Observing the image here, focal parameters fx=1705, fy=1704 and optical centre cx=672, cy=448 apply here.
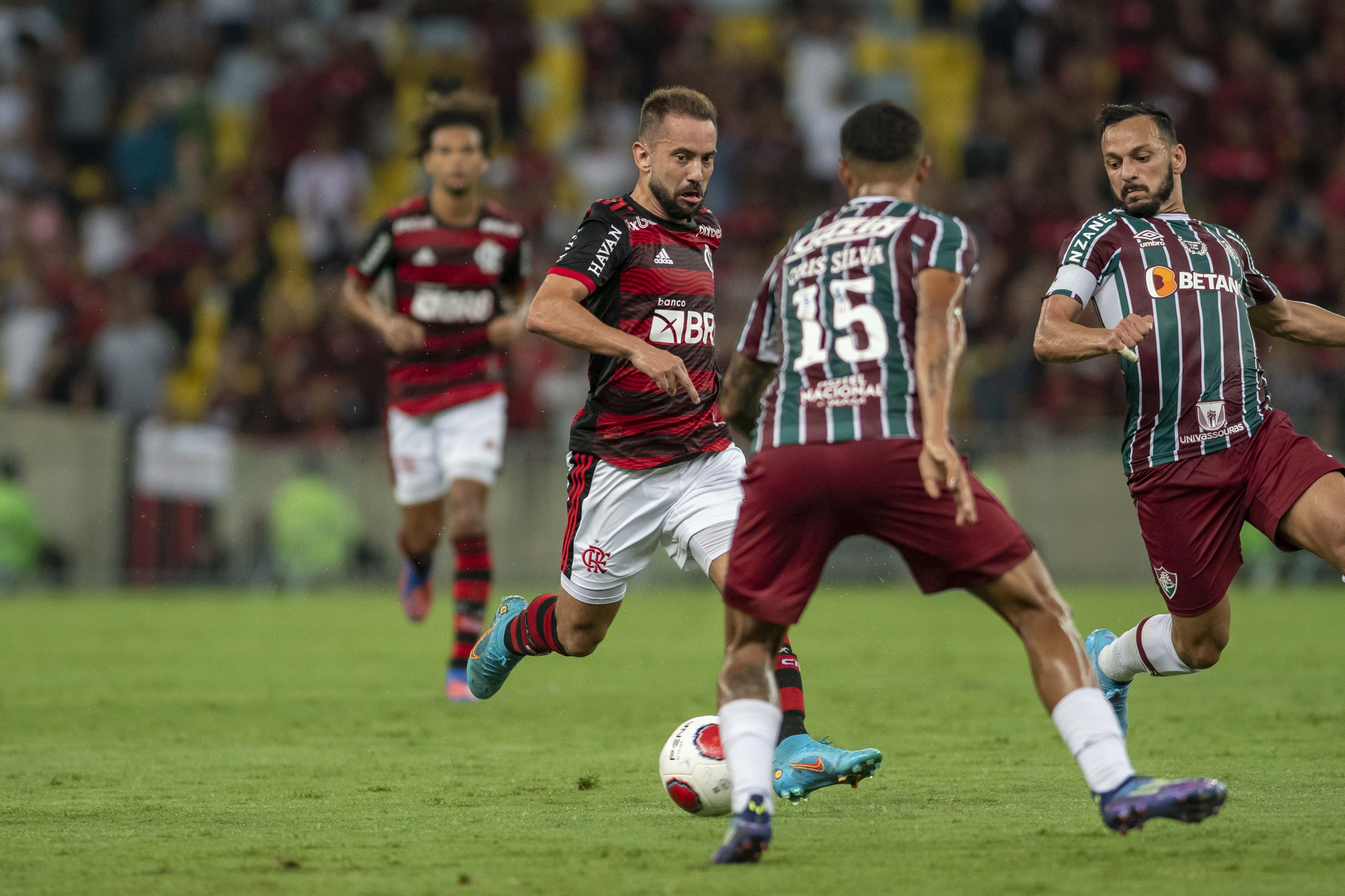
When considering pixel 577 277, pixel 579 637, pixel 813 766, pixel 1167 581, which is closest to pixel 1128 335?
pixel 1167 581

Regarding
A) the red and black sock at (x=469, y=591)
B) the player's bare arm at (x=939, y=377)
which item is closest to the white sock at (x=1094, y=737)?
the player's bare arm at (x=939, y=377)

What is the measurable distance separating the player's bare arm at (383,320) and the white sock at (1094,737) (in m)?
5.68

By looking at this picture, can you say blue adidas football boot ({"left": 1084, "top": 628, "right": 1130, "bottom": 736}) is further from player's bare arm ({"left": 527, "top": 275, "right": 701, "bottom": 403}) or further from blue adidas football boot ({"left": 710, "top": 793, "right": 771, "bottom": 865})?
blue adidas football boot ({"left": 710, "top": 793, "right": 771, "bottom": 865})

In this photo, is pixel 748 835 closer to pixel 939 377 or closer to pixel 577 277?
pixel 939 377

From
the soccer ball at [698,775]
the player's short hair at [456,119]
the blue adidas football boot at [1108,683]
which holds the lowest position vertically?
the soccer ball at [698,775]

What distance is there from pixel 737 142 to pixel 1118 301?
14463mm

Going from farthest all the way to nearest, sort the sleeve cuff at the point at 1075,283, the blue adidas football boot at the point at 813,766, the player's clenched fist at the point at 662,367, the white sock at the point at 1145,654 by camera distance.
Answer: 1. the white sock at the point at 1145,654
2. the sleeve cuff at the point at 1075,283
3. the blue adidas football boot at the point at 813,766
4. the player's clenched fist at the point at 662,367

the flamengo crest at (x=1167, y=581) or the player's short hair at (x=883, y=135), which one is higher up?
the player's short hair at (x=883, y=135)

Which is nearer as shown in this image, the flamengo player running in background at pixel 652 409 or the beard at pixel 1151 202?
the flamengo player running in background at pixel 652 409

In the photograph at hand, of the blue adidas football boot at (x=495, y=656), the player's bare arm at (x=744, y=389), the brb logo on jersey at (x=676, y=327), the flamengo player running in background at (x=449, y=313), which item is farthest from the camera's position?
the flamengo player running in background at (x=449, y=313)

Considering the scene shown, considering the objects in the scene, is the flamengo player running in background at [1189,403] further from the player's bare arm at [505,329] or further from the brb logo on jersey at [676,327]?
the player's bare arm at [505,329]

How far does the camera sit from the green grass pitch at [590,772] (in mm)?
4727

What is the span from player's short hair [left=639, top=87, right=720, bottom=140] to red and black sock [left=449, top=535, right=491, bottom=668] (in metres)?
3.71

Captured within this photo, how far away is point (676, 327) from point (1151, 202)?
6.23ft
